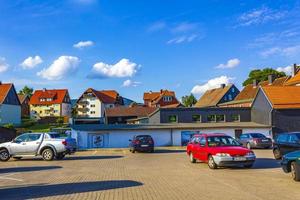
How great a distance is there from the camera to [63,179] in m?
16.4

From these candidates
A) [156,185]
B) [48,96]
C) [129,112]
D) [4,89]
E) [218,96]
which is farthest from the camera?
[48,96]

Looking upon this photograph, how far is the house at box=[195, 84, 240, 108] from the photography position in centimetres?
8750

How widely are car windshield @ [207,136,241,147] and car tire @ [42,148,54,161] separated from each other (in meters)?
10.4

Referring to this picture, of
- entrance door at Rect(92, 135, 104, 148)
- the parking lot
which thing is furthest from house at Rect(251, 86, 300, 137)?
the parking lot

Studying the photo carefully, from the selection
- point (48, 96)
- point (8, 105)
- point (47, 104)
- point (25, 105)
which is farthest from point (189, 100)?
point (8, 105)

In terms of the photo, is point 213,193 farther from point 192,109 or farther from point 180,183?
point 192,109

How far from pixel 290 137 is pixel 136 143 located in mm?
16238

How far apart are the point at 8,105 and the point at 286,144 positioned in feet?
258

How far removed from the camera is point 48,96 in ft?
452

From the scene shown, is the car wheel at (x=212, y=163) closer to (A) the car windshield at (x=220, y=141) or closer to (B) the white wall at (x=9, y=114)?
(A) the car windshield at (x=220, y=141)

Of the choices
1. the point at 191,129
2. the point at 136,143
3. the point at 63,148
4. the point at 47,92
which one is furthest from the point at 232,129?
the point at 47,92

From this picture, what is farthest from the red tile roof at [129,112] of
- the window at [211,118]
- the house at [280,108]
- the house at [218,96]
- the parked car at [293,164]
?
the parked car at [293,164]

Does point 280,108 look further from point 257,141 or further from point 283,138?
point 283,138

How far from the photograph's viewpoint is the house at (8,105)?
297 feet
